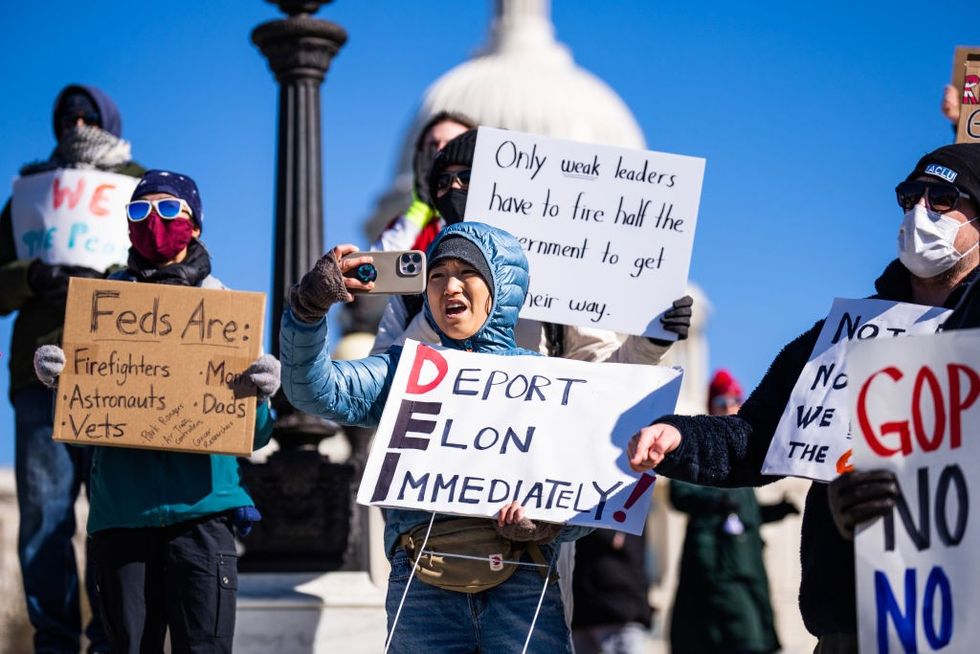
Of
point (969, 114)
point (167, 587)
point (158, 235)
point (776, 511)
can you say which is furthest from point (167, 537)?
point (776, 511)

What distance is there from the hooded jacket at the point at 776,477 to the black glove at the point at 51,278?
3360 mm

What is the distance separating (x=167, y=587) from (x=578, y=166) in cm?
219

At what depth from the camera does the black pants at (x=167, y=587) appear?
5.81 m

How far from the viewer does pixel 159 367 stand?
593 cm

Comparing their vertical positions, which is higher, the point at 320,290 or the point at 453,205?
the point at 453,205

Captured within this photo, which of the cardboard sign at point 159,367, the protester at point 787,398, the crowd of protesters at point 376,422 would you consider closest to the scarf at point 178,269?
the crowd of protesters at point 376,422

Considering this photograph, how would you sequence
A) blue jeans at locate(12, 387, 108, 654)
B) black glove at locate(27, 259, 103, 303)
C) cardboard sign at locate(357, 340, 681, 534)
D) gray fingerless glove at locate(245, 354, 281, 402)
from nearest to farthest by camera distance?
cardboard sign at locate(357, 340, 681, 534)
gray fingerless glove at locate(245, 354, 281, 402)
blue jeans at locate(12, 387, 108, 654)
black glove at locate(27, 259, 103, 303)

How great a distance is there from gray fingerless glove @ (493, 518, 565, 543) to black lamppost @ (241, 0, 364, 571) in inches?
160

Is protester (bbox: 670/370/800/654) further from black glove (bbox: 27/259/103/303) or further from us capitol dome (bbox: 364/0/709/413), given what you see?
us capitol dome (bbox: 364/0/709/413)

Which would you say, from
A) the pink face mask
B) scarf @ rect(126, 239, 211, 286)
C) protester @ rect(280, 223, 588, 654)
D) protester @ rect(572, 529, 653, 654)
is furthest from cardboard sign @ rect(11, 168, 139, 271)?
protester @ rect(572, 529, 653, 654)

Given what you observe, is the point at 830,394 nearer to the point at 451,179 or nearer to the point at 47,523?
the point at 451,179

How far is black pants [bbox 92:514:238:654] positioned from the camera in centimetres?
581

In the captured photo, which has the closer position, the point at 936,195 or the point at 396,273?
the point at 936,195

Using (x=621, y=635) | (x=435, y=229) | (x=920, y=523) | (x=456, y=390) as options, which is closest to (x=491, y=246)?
(x=456, y=390)
